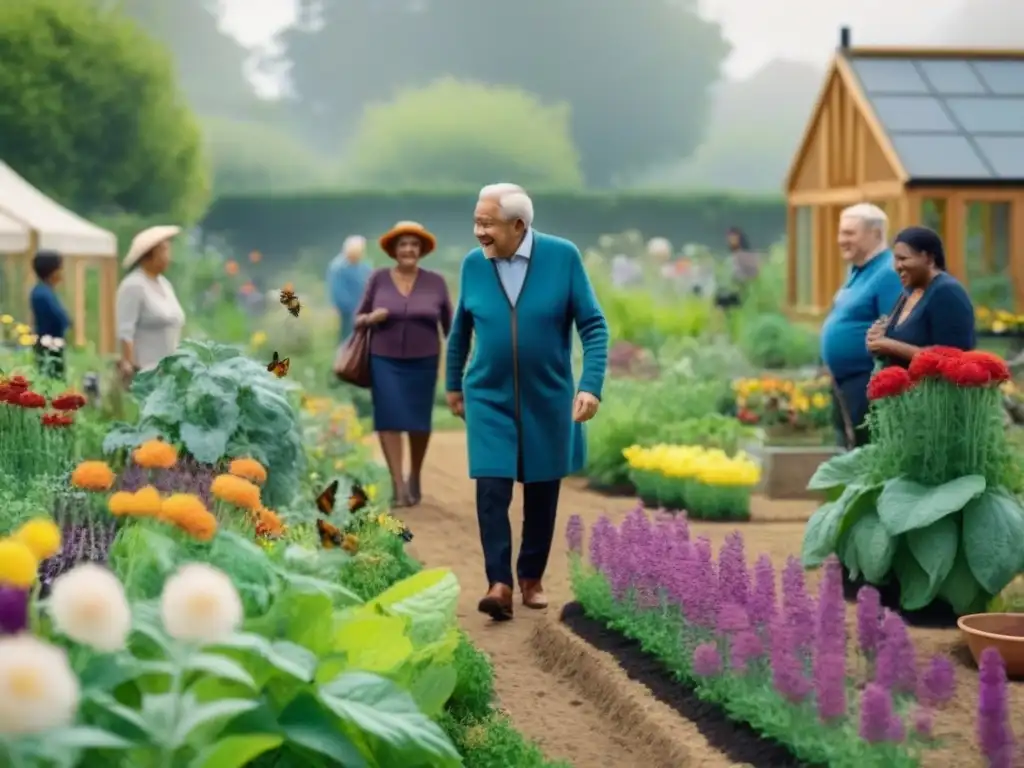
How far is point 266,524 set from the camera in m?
4.70

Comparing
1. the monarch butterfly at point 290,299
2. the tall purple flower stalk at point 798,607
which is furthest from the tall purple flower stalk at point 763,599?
the monarch butterfly at point 290,299

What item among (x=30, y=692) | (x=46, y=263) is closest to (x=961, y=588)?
(x=30, y=692)

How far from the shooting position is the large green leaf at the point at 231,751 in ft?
9.54

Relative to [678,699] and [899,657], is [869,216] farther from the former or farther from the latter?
[899,657]

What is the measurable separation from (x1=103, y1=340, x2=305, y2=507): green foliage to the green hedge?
2665 centimetres

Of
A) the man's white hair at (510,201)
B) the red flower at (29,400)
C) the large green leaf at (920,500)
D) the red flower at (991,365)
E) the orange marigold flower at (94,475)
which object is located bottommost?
the large green leaf at (920,500)

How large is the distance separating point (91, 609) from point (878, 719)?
200 centimetres

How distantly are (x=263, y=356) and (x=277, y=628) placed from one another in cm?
1465

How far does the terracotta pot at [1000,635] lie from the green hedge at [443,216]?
27969mm

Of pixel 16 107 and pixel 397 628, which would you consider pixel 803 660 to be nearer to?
pixel 397 628

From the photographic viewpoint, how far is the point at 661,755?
4.84 metres

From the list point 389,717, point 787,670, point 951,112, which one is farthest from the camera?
point 951,112

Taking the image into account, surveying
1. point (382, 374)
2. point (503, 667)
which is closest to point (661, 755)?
point (503, 667)

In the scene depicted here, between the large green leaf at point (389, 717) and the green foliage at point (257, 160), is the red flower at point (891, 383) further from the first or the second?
the green foliage at point (257, 160)
